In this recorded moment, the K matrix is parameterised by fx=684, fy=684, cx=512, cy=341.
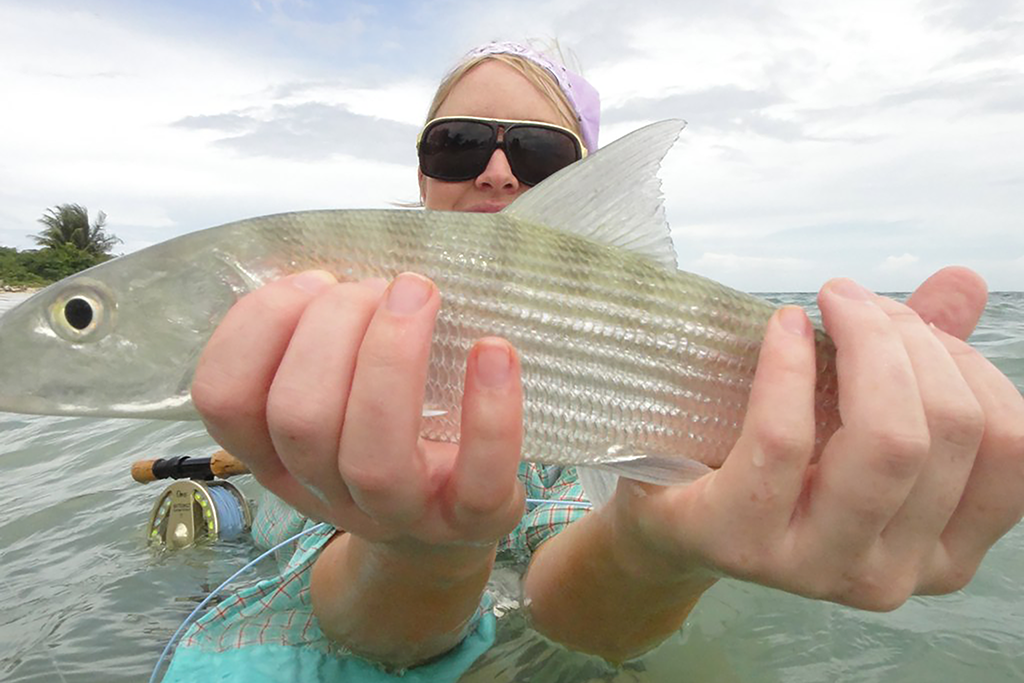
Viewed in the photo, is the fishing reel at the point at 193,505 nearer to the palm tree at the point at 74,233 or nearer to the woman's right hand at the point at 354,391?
the woman's right hand at the point at 354,391

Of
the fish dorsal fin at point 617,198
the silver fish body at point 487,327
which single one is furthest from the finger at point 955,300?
the fish dorsal fin at point 617,198

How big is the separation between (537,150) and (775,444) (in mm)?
2811

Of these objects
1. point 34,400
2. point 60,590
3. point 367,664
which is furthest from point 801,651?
point 60,590

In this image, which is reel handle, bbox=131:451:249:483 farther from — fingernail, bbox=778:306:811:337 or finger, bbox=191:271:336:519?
fingernail, bbox=778:306:811:337

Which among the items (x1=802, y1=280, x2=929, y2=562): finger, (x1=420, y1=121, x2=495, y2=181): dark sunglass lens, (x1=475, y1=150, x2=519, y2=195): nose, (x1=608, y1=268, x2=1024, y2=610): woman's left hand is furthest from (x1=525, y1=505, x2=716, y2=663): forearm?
(x1=420, y1=121, x2=495, y2=181): dark sunglass lens

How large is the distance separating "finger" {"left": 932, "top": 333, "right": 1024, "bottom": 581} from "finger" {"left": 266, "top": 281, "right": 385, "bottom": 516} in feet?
4.86

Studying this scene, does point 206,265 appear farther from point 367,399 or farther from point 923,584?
point 923,584

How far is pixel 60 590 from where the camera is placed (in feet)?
13.5

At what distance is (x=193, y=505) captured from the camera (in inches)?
186

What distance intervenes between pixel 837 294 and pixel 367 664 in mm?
2221

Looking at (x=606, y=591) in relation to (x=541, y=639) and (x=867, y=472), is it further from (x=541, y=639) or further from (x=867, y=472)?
(x=867, y=472)

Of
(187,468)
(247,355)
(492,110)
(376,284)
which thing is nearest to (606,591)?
(376,284)

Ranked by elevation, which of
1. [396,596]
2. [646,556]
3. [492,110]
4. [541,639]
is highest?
[492,110]

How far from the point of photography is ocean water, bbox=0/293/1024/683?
2961mm
